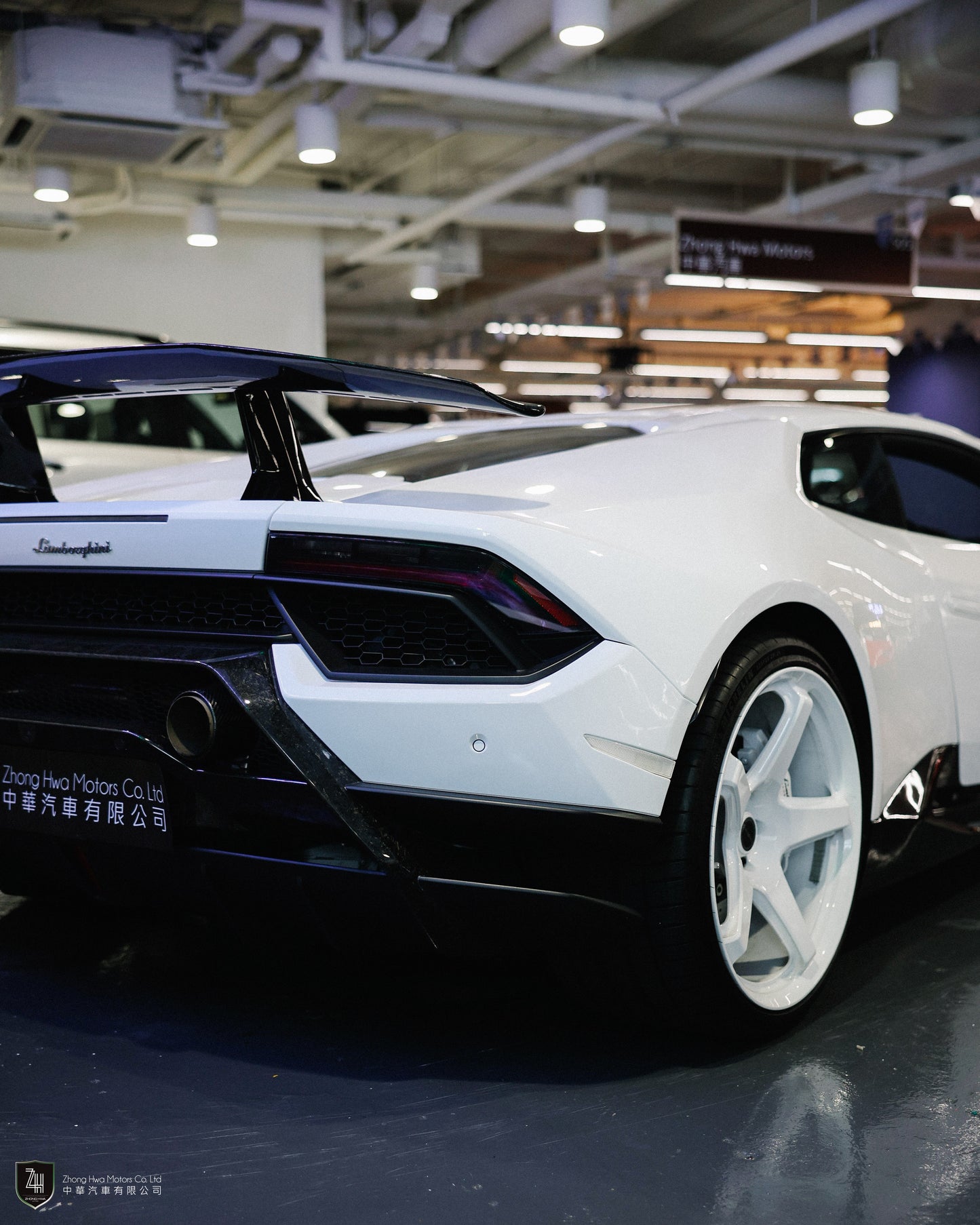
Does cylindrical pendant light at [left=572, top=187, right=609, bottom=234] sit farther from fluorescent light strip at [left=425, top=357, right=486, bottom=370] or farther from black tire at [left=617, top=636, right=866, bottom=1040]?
fluorescent light strip at [left=425, top=357, right=486, bottom=370]

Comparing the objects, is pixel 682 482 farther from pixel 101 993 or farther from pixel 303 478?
pixel 101 993

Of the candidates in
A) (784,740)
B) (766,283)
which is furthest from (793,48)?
(784,740)

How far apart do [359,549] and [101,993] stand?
1.11 metres

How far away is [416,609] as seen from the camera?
1.91m

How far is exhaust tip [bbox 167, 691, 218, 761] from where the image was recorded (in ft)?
6.31

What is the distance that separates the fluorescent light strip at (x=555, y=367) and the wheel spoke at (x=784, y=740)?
2281 cm

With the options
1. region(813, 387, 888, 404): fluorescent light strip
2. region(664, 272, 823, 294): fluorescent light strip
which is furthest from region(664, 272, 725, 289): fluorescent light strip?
region(813, 387, 888, 404): fluorescent light strip

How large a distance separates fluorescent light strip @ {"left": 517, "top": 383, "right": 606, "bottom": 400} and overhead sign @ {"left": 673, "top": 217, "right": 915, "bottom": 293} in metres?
15.4

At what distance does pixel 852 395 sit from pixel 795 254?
16.2 meters

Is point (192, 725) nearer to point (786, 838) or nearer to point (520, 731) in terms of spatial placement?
point (520, 731)

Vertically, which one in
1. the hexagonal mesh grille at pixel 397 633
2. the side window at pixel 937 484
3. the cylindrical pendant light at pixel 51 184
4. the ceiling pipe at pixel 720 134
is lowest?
the hexagonal mesh grille at pixel 397 633

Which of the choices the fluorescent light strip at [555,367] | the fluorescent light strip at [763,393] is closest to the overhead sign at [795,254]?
the fluorescent light strip at [555,367]

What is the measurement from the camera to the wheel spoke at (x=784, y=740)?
223 cm

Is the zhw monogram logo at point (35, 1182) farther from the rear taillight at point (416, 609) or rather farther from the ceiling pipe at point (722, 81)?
the ceiling pipe at point (722, 81)
